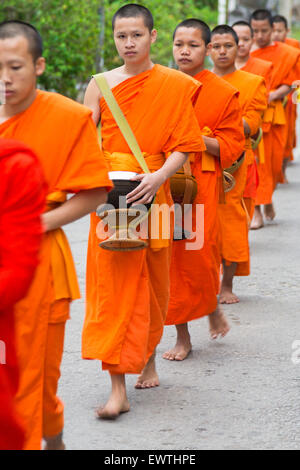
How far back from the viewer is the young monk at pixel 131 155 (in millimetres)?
4617

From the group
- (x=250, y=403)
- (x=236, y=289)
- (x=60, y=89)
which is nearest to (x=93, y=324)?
(x=250, y=403)

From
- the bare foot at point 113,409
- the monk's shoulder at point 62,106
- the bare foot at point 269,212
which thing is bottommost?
the bare foot at point 269,212

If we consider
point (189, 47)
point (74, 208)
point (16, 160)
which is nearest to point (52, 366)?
point (74, 208)

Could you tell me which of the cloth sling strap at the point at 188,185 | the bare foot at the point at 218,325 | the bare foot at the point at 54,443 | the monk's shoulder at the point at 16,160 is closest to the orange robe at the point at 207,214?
the bare foot at the point at 218,325

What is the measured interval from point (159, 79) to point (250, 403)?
A: 1.60m

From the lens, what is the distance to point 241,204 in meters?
6.98

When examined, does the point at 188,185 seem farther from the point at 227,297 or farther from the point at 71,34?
the point at 71,34

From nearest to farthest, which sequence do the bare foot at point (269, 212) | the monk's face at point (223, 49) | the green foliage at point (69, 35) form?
the monk's face at point (223, 49) → the bare foot at point (269, 212) → the green foliage at point (69, 35)

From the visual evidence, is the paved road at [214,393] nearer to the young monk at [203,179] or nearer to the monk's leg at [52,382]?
the young monk at [203,179]

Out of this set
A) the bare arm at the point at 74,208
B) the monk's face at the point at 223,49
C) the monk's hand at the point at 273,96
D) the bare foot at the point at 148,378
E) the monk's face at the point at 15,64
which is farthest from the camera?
the monk's hand at the point at 273,96

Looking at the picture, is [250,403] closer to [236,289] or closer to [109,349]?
[109,349]

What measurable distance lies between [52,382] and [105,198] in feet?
2.27

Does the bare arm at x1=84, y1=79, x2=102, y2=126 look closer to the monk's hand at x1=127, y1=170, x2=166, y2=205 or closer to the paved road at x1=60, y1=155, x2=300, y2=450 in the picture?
the monk's hand at x1=127, y1=170, x2=166, y2=205

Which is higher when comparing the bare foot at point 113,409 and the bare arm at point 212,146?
the bare arm at point 212,146
